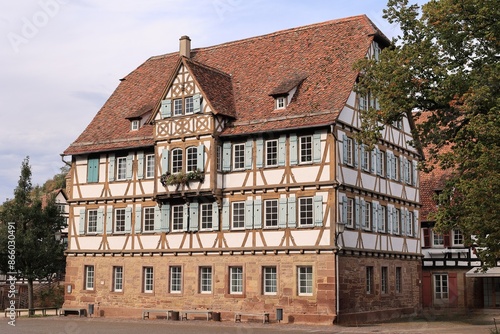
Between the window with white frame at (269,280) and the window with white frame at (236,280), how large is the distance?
3.77 ft

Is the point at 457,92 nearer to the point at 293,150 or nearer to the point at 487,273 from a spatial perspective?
the point at 293,150

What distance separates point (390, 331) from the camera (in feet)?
86.7

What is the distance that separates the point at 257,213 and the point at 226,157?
3.02 m

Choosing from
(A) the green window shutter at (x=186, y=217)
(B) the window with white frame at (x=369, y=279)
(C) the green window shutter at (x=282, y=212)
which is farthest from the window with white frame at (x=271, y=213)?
(B) the window with white frame at (x=369, y=279)

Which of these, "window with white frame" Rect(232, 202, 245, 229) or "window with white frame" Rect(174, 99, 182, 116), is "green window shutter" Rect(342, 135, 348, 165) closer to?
"window with white frame" Rect(232, 202, 245, 229)

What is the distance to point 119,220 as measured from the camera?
3638cm

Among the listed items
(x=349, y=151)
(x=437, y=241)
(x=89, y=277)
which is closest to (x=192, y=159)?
(x=349, y=151)

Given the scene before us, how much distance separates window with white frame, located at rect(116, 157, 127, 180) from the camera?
36656 mm

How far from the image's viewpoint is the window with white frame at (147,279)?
35031mm

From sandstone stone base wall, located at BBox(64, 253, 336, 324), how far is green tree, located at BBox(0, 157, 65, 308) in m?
4.57

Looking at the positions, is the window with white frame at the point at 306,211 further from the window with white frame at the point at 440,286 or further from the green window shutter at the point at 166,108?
the window with white frame at the point at 440,286

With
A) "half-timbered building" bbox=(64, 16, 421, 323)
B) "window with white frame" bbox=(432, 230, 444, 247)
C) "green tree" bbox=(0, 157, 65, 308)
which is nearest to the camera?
"half-timbered building" bbox=(64, 16, 421, 323)

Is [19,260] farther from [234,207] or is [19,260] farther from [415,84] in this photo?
[415,84]

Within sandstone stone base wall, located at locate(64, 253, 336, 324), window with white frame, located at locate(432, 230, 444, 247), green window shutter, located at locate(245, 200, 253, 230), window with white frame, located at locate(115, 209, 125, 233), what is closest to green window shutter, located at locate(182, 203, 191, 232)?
sandstone stone base wall, located at locate(64, 253, 336, 324)
